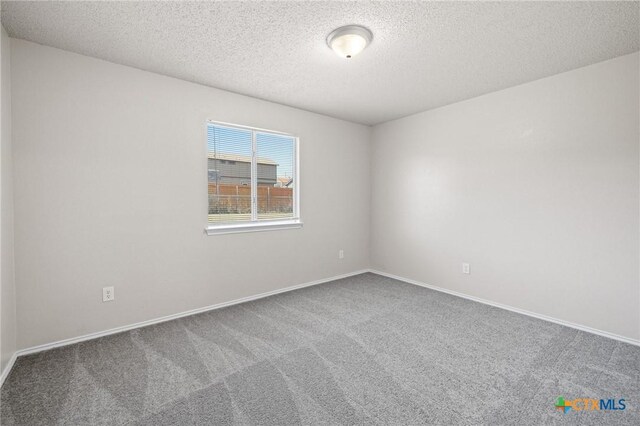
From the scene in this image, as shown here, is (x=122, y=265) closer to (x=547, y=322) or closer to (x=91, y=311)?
(x=91, y=311)

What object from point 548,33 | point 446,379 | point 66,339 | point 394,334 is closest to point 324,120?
point 548,33

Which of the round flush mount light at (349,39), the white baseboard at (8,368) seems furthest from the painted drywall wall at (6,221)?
the round flush mount light at (349,39)

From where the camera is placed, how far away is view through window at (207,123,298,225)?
327cm

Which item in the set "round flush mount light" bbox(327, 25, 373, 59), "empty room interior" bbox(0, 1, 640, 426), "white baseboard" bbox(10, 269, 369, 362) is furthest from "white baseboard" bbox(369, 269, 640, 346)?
"round flush mount light" bbox(327, 25, 373, 59)

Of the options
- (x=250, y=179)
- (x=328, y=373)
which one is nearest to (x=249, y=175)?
(x=250, y=179)

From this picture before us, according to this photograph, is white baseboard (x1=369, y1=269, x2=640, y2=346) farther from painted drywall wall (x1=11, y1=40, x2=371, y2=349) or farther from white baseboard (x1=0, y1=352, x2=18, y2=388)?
white baseboard (x1=0, y1=352, x2=18, y2=388)

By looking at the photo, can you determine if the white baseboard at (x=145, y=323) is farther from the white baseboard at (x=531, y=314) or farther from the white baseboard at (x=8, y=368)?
the white baseboard at (x=531, y=314)

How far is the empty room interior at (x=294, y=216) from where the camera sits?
6.03 ft

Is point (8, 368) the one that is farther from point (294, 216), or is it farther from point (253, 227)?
point (294, 216)

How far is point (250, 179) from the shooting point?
3.56 meters

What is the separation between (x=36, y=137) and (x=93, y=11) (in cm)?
111

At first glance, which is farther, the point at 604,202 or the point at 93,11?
the point at 604,202

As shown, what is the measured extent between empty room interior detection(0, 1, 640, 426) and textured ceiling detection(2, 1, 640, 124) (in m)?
0.02

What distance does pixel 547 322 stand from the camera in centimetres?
285
